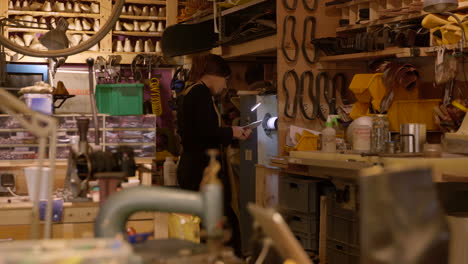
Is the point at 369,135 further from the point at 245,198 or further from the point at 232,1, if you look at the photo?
the point at 232,1

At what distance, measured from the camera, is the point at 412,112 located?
14.2 feet

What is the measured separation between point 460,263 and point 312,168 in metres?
1.33

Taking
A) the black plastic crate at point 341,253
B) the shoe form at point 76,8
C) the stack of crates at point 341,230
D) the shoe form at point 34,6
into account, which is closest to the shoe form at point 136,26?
the shoe form at point 76,8

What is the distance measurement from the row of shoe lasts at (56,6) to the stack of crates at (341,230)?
15.3 feet

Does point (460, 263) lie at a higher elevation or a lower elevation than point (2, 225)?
lower

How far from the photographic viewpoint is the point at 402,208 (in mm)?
1231

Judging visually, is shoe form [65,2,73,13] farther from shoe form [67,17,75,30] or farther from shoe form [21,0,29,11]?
shoe form [21,0,29,11]

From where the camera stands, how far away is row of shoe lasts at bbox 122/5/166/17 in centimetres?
805

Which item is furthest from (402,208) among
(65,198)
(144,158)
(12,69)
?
(12,69)

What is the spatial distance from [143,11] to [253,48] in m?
2.90

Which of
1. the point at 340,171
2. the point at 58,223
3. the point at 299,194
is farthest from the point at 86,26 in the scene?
the point at 58,223

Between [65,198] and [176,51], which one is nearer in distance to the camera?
[65,198]

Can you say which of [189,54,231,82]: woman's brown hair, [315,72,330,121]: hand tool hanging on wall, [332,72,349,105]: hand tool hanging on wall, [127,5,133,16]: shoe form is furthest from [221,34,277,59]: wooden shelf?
[127,5,133,16]: shoe form

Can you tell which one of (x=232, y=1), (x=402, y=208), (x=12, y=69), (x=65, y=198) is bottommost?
(x=65, y=198)
